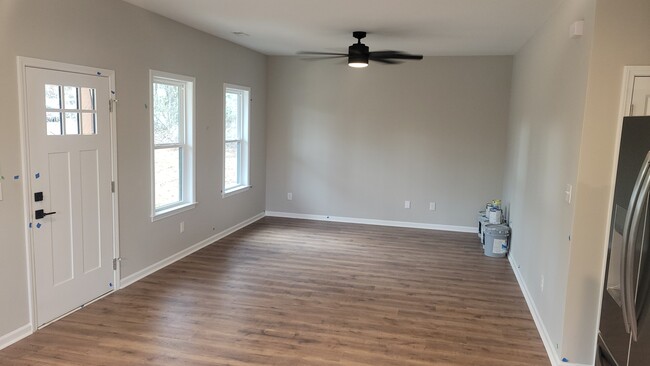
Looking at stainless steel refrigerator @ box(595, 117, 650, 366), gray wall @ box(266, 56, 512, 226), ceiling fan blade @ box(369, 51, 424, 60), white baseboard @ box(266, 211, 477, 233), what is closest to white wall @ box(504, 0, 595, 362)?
stainless steel refrigerator @ box(595, 117, 650, 366)

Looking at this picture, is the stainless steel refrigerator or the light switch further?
the light switch

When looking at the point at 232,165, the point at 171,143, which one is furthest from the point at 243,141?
the point at 171,143

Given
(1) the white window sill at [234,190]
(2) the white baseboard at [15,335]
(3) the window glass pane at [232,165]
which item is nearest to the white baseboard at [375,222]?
(1) the white window sill at [234,190]

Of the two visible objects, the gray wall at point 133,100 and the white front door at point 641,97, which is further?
the gray wall at point 133,100

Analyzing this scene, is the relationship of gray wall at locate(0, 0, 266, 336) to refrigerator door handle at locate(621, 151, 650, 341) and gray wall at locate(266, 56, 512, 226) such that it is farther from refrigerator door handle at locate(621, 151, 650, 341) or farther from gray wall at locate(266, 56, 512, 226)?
refrigerator door handle at locate(621, 151, 650, 341)

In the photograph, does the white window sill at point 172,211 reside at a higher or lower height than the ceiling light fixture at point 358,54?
lower

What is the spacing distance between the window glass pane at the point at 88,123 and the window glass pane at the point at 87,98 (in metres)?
0.06

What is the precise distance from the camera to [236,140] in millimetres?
7004

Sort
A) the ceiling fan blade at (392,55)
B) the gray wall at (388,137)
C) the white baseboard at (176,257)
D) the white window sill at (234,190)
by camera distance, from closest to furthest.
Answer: the white baseboard at (176,257) → the ceiling fan blade at (392,55) → the white window sill at (234,190) → the gray wall at (388,137)

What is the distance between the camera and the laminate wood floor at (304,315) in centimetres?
329

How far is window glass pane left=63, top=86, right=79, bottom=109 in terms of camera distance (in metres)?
3.71

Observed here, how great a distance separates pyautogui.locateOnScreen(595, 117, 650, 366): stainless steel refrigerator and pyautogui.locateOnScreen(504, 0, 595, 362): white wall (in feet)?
2.31

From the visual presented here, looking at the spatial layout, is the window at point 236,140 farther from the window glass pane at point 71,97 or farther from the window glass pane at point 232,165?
the window glass pane at point 71,97

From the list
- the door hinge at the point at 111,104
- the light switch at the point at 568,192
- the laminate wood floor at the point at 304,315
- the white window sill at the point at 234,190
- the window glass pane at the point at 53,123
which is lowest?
the laminate wood floor at the point at 304,315
